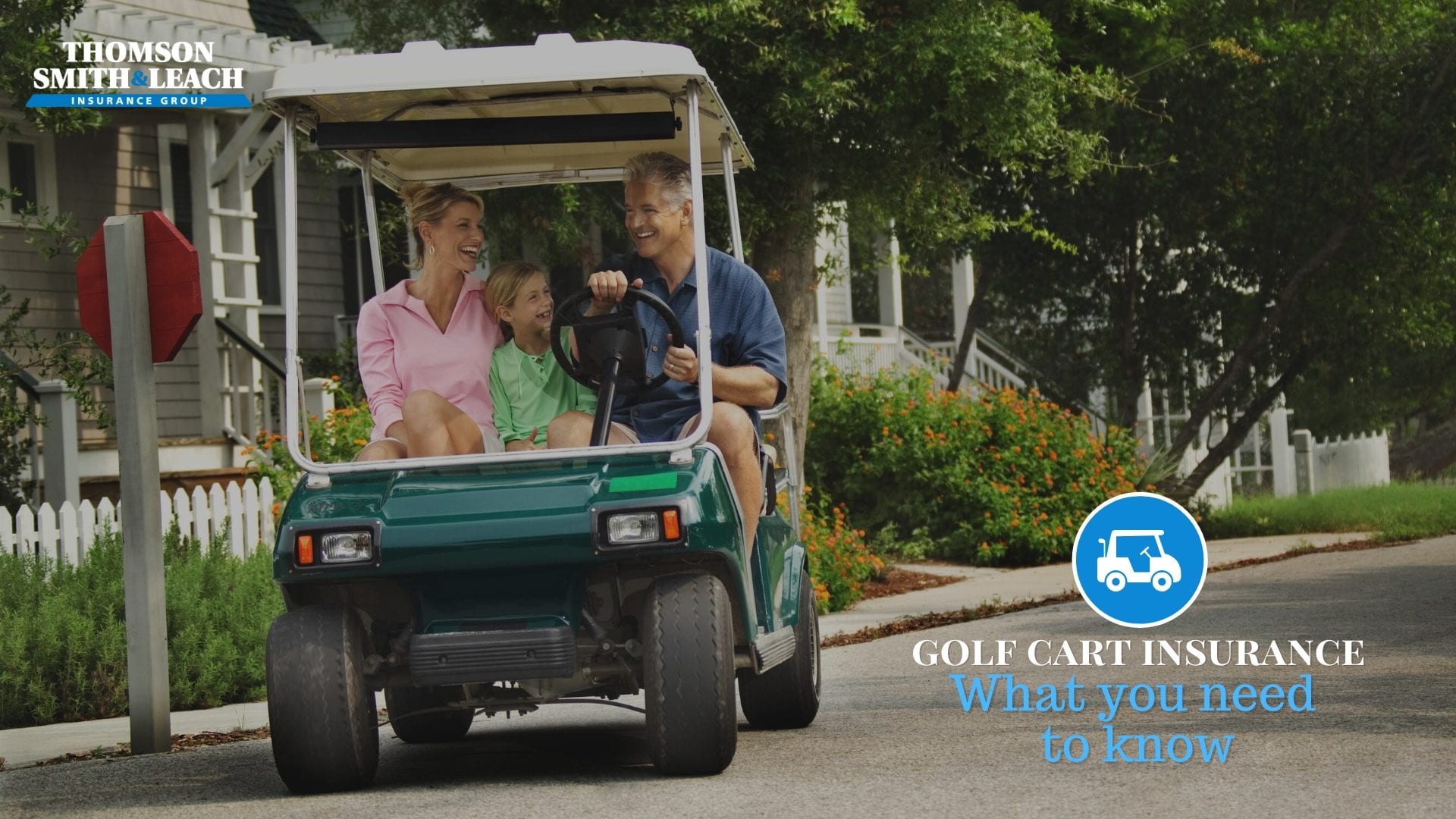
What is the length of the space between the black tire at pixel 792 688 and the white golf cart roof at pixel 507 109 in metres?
1.91

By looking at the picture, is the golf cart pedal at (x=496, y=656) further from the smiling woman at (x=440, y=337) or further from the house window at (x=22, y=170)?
the house window at (x=22, y=170)

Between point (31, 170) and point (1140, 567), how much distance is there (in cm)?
1164

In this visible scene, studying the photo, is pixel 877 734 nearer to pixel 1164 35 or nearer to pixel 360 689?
pixel 360 689

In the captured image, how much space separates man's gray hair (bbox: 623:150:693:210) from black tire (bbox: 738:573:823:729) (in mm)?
1707

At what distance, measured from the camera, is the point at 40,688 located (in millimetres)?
9516

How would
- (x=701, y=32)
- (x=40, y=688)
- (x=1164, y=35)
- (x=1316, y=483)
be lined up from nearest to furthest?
1. (x=40, y=688)
2. (x=701, y=32)
3. (x=1164, y=35)
4. (x=1316, y=483)

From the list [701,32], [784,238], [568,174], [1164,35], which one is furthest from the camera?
[1164,35]

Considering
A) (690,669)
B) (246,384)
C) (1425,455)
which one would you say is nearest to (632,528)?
A: (690,669)

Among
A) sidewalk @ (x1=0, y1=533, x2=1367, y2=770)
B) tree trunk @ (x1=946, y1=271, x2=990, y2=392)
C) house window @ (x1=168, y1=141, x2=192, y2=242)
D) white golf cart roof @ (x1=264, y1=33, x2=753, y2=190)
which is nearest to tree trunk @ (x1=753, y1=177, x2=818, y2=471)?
sidewalk @ (x1=0, y1=533, x2=1367, y2=770)

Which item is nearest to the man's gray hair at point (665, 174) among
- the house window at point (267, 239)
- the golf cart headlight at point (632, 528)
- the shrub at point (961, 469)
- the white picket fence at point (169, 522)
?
the golf cart headlight at point (632, 528)

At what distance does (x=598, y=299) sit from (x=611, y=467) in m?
0.74

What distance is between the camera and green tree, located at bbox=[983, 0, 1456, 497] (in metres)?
22.0

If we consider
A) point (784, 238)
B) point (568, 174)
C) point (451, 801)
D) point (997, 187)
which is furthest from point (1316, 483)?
point (451, 801)

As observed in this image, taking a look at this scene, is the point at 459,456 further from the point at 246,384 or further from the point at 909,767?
the point at 246,384
